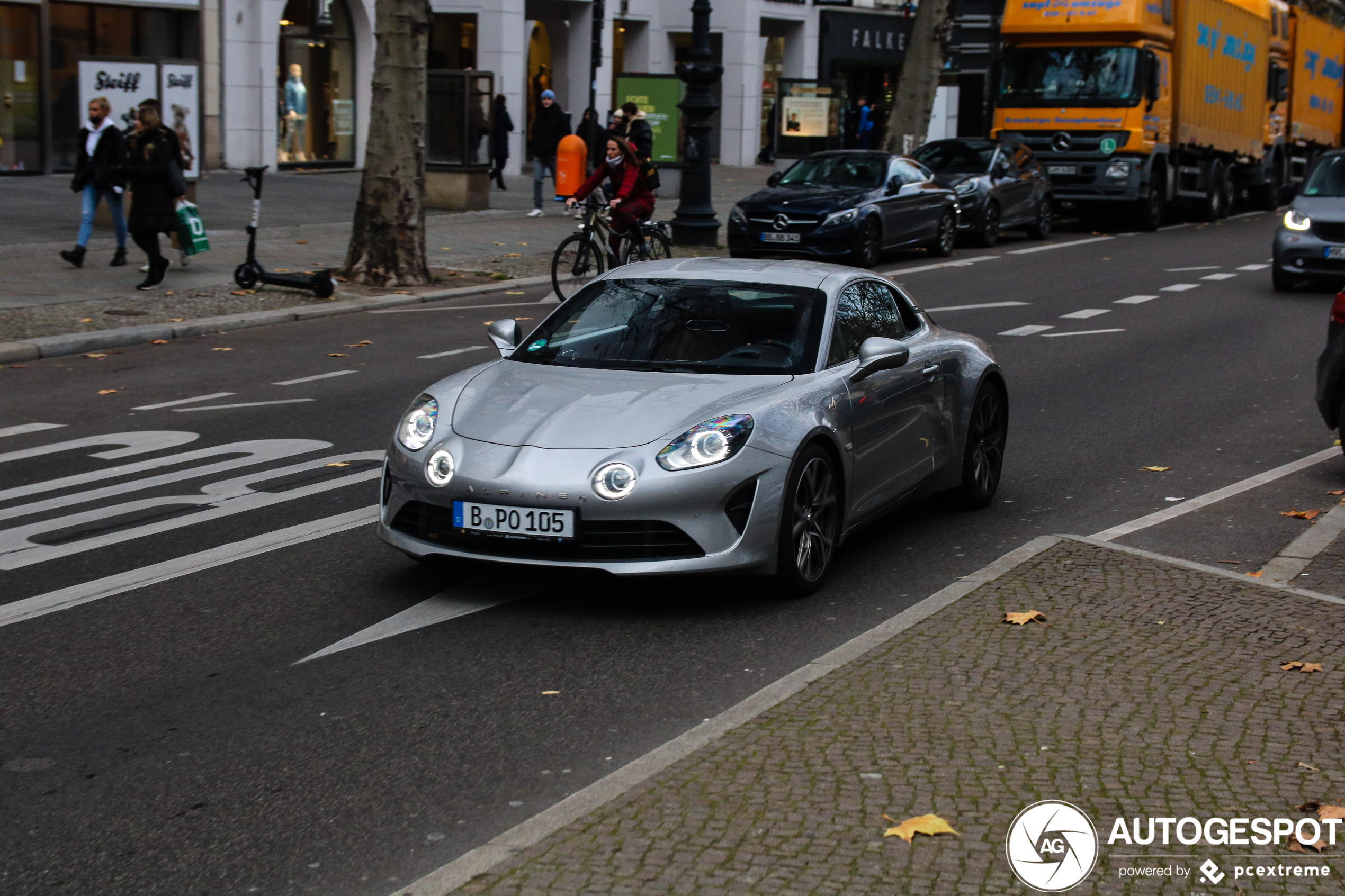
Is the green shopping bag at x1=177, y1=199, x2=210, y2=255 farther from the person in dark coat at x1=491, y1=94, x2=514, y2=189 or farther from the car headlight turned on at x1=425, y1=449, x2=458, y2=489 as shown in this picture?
the person in dark coat at x1=491, y1=94, x2=514, y2=189

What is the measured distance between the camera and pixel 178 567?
7105 millimetres

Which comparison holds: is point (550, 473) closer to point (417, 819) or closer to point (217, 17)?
point (417, 819)

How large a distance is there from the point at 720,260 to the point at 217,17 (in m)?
26.3

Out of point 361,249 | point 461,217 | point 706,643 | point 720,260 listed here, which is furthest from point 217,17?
point 706,643

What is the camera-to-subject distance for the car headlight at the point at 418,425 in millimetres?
6691

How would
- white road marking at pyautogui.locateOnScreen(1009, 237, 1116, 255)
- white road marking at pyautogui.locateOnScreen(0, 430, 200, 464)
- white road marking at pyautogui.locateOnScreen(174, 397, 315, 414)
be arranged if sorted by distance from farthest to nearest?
white road marking at pyautogui.locateOnScreen(1009, 237, 1116, 255)
white road marking at pyautogui.locateOnScreen(174, 397, 315, 414)
white road marking at pyautogui.locateOnScreen(0, 430, 200, 464)

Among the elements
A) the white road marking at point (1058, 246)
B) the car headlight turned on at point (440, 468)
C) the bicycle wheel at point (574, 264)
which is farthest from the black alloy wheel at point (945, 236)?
the car headlight turned on at point (440, 468)

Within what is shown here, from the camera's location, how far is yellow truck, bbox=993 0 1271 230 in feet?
90.3

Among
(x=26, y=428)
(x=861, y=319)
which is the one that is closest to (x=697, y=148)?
(x=26, y=428)

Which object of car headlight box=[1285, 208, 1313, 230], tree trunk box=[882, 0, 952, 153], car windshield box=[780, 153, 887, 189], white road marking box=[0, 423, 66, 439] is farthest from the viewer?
tree trunk box=[882, 0, 952, 153]

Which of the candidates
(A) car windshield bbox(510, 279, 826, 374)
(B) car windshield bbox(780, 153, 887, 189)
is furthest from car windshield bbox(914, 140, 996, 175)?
(A) car windshield bbox(510, 279, 826, 374)

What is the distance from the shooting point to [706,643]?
6160mm

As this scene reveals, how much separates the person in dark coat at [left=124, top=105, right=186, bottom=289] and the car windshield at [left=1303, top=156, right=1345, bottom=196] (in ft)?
43.1

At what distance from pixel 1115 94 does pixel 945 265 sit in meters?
6.63
